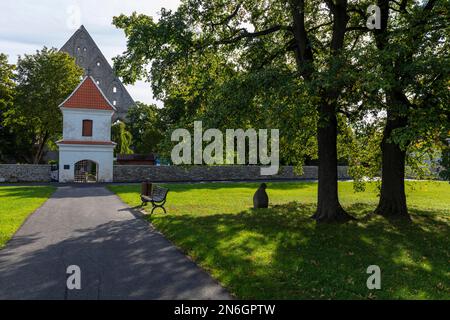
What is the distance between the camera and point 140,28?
13500mm

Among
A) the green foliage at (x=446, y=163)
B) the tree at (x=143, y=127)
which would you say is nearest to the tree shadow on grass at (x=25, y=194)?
the green foliage at (x=446, y=163)

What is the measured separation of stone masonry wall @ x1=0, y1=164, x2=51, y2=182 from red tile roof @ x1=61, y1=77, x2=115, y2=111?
657 centimetres

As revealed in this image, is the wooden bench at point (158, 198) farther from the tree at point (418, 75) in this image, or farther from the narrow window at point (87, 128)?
the narrow window at point (87, 128)

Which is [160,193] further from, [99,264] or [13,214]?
[99,264]

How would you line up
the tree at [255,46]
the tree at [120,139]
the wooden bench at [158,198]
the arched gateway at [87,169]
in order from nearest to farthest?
the tree at [255,46] < the wooden bench at [158,198] < the arched gateway at [87,169] < the tree at [120,139]

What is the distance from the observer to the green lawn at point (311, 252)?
6738mm

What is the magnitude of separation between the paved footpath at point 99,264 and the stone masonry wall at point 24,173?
2384 centimetres

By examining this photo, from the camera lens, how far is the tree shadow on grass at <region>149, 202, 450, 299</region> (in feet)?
22.1

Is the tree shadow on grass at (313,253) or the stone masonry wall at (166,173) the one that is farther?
the stone masonry wall at (166,173)

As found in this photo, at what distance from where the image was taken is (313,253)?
9.27 meters
